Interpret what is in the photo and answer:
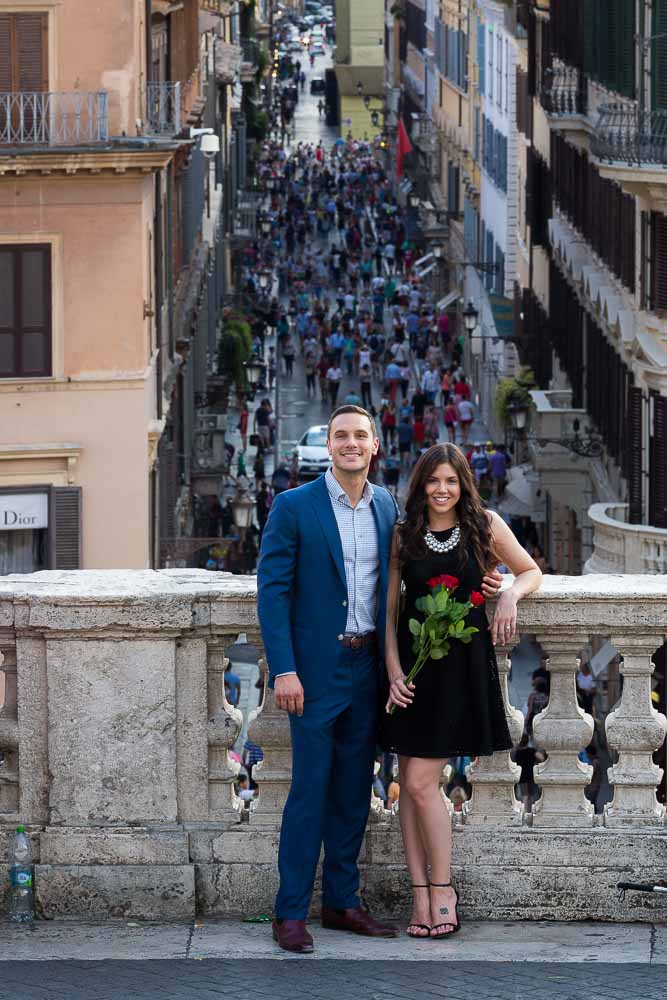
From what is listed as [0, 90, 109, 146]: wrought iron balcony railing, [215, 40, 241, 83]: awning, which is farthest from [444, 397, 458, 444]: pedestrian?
[0, 90, 109, 146]: wrought iron balcony railing

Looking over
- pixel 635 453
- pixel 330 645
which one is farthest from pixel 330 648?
pixel 635 453

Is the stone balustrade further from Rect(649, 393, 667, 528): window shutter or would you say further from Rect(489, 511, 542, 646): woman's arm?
Rect(649, 393, 667, 528): window shutter

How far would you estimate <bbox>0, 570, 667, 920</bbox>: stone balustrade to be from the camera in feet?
27.9

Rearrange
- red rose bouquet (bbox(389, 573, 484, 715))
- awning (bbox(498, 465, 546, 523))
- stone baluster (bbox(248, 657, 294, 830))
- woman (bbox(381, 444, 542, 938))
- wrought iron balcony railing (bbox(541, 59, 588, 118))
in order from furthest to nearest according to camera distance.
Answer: awning (bbox(498, 465, 546, 523)) < wrought iron balcony railing (bbox(541, 59, 588, 118)) < stone baluster (bbox(248, 657, 294, 830)) < woman (bbox(381, 444, 542, 938)) < red rose bouquet (bbox(389, 573, 484, 715))

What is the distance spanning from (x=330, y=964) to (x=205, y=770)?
919 millimetres

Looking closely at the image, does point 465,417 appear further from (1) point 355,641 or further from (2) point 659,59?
(1) point 355,641

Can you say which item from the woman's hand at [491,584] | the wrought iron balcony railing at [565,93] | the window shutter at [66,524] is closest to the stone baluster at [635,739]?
the woman's hand at [491,584]

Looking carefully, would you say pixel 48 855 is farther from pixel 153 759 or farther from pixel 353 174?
pixel 353 174

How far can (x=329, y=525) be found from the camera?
835 cm

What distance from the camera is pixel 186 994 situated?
25.3ft

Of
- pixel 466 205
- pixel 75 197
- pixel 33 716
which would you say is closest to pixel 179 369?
pixel 75 197

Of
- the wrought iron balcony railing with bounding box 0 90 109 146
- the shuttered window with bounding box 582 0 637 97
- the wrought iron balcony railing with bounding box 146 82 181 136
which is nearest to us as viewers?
the wrought iron balcony railing with bounding box 0 90 109 146

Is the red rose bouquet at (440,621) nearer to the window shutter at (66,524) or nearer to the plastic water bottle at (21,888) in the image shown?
the plastic water bottle at (21,888)

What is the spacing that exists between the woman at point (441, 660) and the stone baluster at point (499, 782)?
0.70ft
